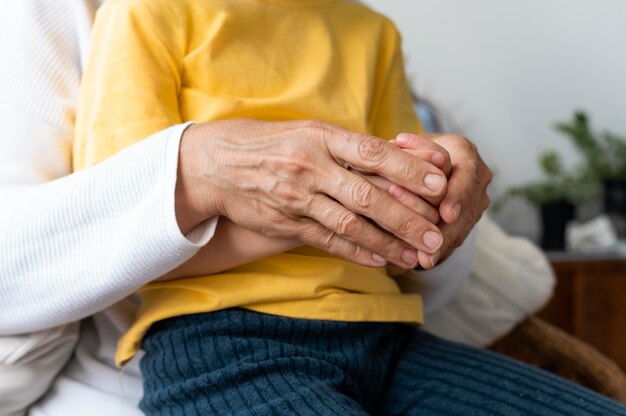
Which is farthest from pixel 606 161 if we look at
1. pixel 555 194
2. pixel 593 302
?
pixel 593 302

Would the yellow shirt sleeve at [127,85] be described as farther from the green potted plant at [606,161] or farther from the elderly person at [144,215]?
the green potted plant at [606,161]

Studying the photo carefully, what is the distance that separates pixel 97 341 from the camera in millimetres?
954

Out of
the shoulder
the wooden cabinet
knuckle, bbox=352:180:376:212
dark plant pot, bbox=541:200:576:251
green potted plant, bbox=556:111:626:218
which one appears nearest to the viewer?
knuckle, bbox=352:180:376:212

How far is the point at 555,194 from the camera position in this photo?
262cm

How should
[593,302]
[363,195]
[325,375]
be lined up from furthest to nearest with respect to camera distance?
1. [593,302]
2. [325,375]
3. [363,195]

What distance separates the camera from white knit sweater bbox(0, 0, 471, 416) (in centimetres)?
73

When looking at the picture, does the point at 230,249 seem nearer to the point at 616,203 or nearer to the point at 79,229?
the point at 79,229

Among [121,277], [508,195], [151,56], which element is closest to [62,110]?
[151,56]

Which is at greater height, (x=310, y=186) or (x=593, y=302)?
(x=310, y=186)

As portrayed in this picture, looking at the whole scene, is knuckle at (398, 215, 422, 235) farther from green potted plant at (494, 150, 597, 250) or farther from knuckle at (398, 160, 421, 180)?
green potted plant at (494, 150, 597, 250)

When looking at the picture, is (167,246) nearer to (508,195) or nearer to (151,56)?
(151,56)

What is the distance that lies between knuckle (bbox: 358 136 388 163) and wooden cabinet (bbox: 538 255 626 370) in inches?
66.3

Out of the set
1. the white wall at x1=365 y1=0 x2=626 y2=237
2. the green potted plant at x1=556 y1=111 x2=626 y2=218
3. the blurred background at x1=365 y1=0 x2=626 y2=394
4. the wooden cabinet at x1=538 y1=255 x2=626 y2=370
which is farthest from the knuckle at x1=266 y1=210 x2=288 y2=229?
the green potted plant at x1=556 y1=111 x2=626 y2=218

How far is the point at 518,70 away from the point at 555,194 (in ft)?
1.53
